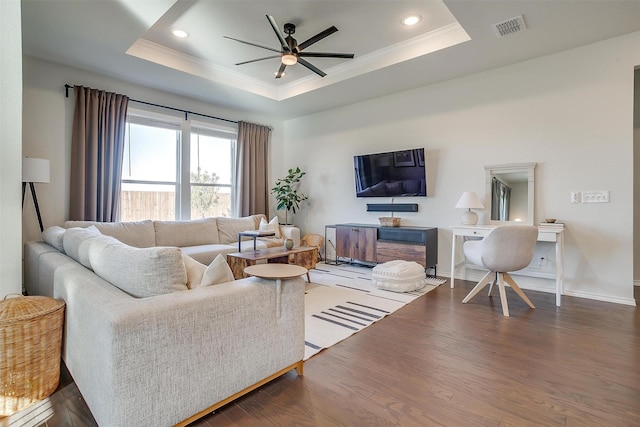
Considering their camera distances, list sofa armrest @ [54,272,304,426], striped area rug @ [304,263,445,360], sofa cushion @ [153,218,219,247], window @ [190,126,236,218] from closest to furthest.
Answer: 1. sofa armrest @ [54,272,304,426]
2. striped area rug @ [304,263,445,360]
3. sofa cushion @ [153,218,219,247]
4. window @ [190,126,236,218]

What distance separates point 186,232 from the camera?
4438 millimetres

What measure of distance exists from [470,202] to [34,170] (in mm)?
4882

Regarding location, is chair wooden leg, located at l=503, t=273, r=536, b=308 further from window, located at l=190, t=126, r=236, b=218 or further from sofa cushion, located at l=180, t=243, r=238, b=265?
window, located at l=190, t=126, r=236, b=218

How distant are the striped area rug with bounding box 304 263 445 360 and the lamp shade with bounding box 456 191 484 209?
1.07 meters

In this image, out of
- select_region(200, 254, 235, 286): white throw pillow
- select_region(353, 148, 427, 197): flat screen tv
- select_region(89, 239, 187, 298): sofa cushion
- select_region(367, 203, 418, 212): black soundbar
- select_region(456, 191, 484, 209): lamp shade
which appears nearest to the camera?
select_region(89, 239, 187, 298): sofa cushion

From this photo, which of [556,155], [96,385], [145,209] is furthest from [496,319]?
[145,209]

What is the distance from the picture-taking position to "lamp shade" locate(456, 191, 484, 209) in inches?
154

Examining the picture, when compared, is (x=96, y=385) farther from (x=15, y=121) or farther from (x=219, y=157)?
(x=219, y=157)

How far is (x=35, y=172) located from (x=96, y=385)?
2.96m

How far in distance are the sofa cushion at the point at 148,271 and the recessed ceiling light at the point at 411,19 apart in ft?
10.5

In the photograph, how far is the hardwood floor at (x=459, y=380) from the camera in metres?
1.55

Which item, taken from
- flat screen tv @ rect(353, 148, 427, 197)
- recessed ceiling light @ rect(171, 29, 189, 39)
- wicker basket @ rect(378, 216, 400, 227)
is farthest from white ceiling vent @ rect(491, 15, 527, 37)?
recessed ceiling light @ rect(171, 29, 189, 39)

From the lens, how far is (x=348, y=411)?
1590 mm

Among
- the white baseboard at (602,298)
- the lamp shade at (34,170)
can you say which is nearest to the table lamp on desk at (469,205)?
the white baseboard at (602,298)
